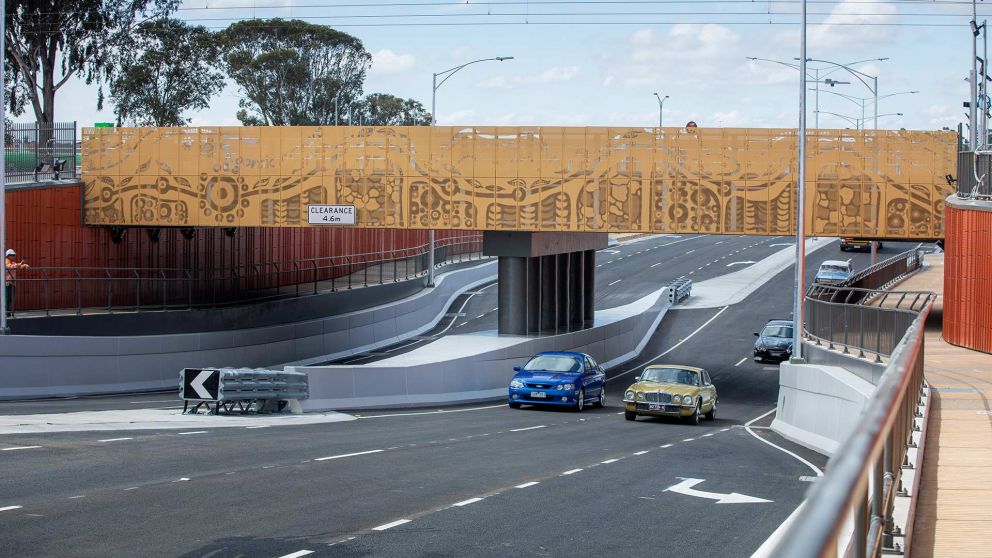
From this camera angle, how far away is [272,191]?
133ft

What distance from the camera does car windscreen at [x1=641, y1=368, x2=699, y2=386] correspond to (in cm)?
2862

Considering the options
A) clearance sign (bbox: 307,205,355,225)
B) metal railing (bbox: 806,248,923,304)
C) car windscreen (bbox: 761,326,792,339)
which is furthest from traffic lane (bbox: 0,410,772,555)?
car windscreen (bbox: 761,326,792,339)

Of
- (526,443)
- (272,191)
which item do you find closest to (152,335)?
(272,191)

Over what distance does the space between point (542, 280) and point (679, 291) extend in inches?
948

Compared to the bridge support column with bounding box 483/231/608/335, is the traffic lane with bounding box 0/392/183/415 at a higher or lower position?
lower

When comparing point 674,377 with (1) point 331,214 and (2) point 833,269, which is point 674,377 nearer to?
(1) point 331,214

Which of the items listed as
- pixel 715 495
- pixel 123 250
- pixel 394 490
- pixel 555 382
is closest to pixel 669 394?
pixel 555 382

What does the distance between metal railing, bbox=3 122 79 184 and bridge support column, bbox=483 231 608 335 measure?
14.8 metres

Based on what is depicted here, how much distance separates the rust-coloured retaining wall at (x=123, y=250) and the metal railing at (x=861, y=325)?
2076 cm

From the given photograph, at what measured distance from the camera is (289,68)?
9306cm

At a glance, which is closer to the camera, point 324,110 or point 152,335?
point 152,335

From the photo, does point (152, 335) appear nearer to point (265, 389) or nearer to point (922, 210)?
point (265, 389)

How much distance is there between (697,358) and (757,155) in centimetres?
1423

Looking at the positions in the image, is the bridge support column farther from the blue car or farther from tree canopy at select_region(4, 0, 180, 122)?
tree canopy at select_region(4, 0, 180, 122)
